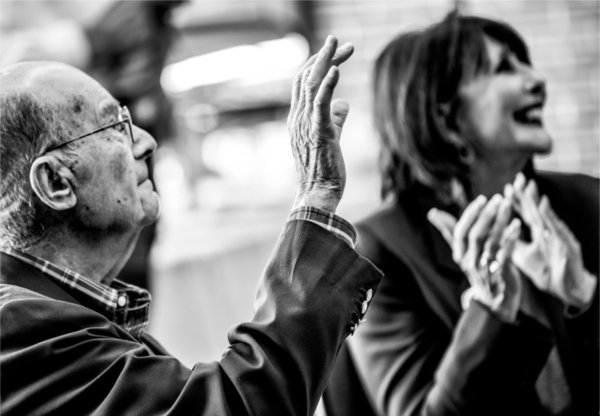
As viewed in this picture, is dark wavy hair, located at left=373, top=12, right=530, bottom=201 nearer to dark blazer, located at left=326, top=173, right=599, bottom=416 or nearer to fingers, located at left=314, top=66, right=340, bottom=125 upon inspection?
dark blazer, located at left=326, top=173, right=599, bottom=416

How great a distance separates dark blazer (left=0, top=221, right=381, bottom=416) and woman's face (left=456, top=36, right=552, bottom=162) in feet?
3.57

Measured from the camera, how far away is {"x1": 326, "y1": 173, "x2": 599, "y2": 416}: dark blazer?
2053 millimetres

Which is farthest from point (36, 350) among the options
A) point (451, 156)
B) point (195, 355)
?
point (195, 355)

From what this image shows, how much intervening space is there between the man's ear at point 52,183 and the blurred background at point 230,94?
2402 millimetres

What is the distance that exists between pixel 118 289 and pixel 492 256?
86 cm

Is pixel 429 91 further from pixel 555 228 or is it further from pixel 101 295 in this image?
pixel 101 295

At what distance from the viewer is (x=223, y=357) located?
1.34 metres

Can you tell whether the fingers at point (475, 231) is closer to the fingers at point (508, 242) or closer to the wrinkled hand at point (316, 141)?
the fingers at point (508, 242)

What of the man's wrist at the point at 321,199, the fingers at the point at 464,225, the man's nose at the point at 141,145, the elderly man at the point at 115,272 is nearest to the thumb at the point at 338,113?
the elderly man at the point at 115,272

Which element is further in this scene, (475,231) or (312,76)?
(475,231)

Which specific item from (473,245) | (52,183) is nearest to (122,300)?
(52,183)

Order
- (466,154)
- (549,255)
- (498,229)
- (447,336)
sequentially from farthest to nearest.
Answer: (466,154), (447,336), (549,255), (498,229)

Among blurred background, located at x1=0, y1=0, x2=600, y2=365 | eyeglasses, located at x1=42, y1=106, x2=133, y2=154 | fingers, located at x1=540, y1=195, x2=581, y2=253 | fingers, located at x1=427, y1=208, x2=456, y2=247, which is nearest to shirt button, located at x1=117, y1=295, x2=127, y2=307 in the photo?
eyeglasses, located at x1=42, y1=106, x2=133, y2=154

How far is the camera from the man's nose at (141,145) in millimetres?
1640
